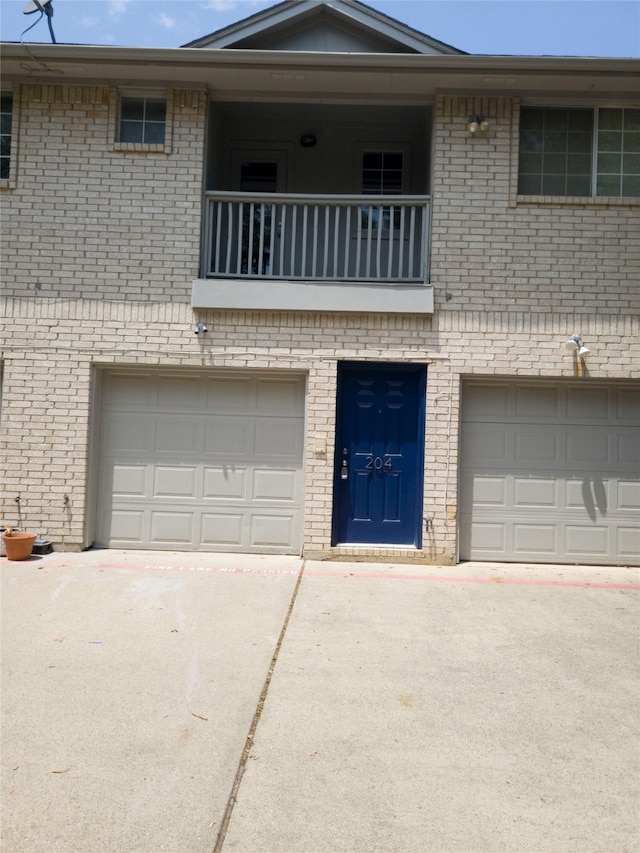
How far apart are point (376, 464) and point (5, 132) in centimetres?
623

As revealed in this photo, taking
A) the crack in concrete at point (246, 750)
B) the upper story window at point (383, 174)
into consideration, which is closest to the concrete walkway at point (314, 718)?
the crack in concrete at point (246, 750)

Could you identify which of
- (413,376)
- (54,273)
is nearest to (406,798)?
(413,376)

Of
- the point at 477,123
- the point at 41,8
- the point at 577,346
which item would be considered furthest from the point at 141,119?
the point at 577,346

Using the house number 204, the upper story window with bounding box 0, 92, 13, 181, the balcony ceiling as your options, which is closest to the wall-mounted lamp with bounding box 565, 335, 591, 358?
the house number 204

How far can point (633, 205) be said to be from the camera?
25.5ft

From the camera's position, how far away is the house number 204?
7918 mm

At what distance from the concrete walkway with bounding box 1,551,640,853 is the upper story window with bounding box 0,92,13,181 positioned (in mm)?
5136

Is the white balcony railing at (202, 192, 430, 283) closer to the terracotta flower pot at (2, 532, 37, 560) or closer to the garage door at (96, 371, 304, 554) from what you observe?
the garage door at (96, 371, 304, 554)

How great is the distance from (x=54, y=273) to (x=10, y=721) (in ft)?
18.8

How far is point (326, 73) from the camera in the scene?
7641 mm

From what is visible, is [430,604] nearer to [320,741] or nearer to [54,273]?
[320,741]

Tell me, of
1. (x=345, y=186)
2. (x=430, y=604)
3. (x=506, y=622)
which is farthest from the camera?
(x=345, y=186)

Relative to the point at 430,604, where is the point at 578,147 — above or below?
above

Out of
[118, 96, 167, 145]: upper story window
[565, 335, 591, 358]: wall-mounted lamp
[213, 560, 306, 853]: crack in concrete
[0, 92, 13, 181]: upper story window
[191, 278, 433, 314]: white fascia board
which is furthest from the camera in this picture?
[0, 92, 13, 181]: upper story window
